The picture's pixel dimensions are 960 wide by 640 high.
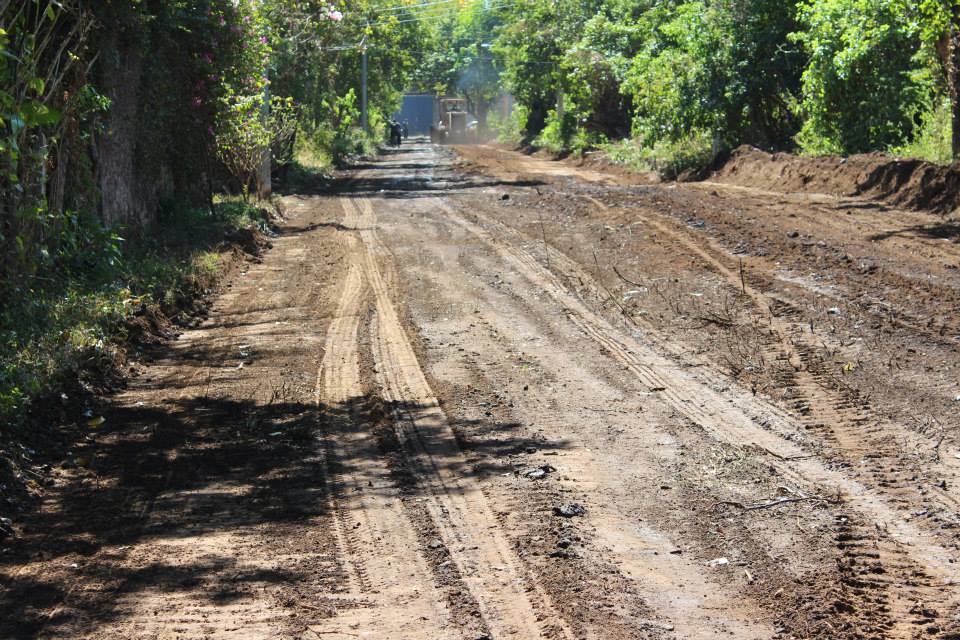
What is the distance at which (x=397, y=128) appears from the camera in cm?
6556

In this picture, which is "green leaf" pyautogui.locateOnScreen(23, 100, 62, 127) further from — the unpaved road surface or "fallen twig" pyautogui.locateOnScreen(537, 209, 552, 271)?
"fallen twig" pyautogui.locateOnScreen(537, 209, 552, 271)

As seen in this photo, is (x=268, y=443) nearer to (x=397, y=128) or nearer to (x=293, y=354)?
(x=293, y=354)

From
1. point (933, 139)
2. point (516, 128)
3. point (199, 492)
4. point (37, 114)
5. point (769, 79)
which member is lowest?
point (199, 492)

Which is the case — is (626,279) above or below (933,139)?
below

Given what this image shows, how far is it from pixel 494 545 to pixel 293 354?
466cm

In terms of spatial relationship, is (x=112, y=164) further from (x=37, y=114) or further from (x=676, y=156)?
(x=676, y=156)

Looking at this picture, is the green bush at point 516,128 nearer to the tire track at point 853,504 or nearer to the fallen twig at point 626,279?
the fallen twig at point 626,279

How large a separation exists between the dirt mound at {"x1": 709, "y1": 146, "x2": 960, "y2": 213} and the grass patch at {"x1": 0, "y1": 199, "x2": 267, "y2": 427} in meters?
11.0

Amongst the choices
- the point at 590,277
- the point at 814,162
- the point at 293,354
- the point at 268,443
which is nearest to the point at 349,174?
the point at 814,162

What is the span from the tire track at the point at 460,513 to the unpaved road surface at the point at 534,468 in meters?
0.02

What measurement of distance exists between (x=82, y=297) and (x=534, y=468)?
5453 mm

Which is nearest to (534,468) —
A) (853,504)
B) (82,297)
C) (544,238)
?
(853,504)

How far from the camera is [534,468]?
627cm

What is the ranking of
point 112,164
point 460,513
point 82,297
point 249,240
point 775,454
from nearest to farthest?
point 460,513
point 775,454
point 82,297
point 112,164
point 249,240
